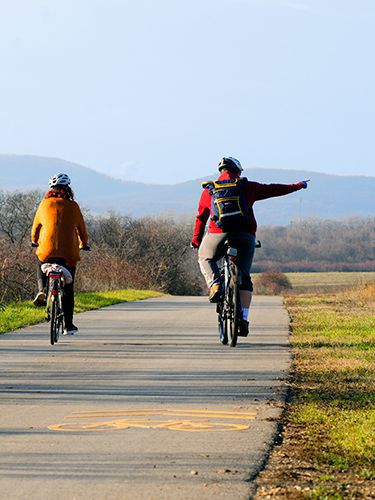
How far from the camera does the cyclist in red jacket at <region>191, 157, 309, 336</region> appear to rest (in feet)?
43.8

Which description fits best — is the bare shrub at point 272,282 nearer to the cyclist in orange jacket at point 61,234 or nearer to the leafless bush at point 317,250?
the leafless bush at point 317,250

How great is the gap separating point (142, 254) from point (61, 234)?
56991 mm

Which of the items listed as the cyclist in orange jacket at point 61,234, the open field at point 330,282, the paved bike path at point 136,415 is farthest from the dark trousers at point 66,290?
the open field at point 330,282

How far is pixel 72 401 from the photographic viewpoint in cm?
895

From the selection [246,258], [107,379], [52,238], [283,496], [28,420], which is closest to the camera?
[283,496]

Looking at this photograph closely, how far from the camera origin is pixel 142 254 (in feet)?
234

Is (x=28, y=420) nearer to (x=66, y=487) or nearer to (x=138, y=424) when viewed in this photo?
(x=138, y=424)

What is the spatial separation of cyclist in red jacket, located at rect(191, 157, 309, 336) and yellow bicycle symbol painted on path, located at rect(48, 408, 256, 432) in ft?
16.5

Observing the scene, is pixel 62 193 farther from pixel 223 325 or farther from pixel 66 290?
pixel 223 325

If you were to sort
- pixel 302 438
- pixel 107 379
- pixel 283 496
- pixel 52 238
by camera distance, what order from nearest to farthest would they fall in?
pixel 283 496
pixel 302 438
pixel 107 379
pixel 52 238

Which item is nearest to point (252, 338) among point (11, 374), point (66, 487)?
point (11, 374)

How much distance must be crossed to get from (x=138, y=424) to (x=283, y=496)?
7.50ft

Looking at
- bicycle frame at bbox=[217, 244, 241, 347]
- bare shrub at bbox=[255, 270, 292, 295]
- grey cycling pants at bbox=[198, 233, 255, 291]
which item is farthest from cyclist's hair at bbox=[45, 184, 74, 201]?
bare shrub at bbox=[255, 270, 292, 295]

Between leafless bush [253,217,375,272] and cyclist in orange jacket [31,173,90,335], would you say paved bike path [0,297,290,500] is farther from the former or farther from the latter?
leafless bush [253,217,375,272]
